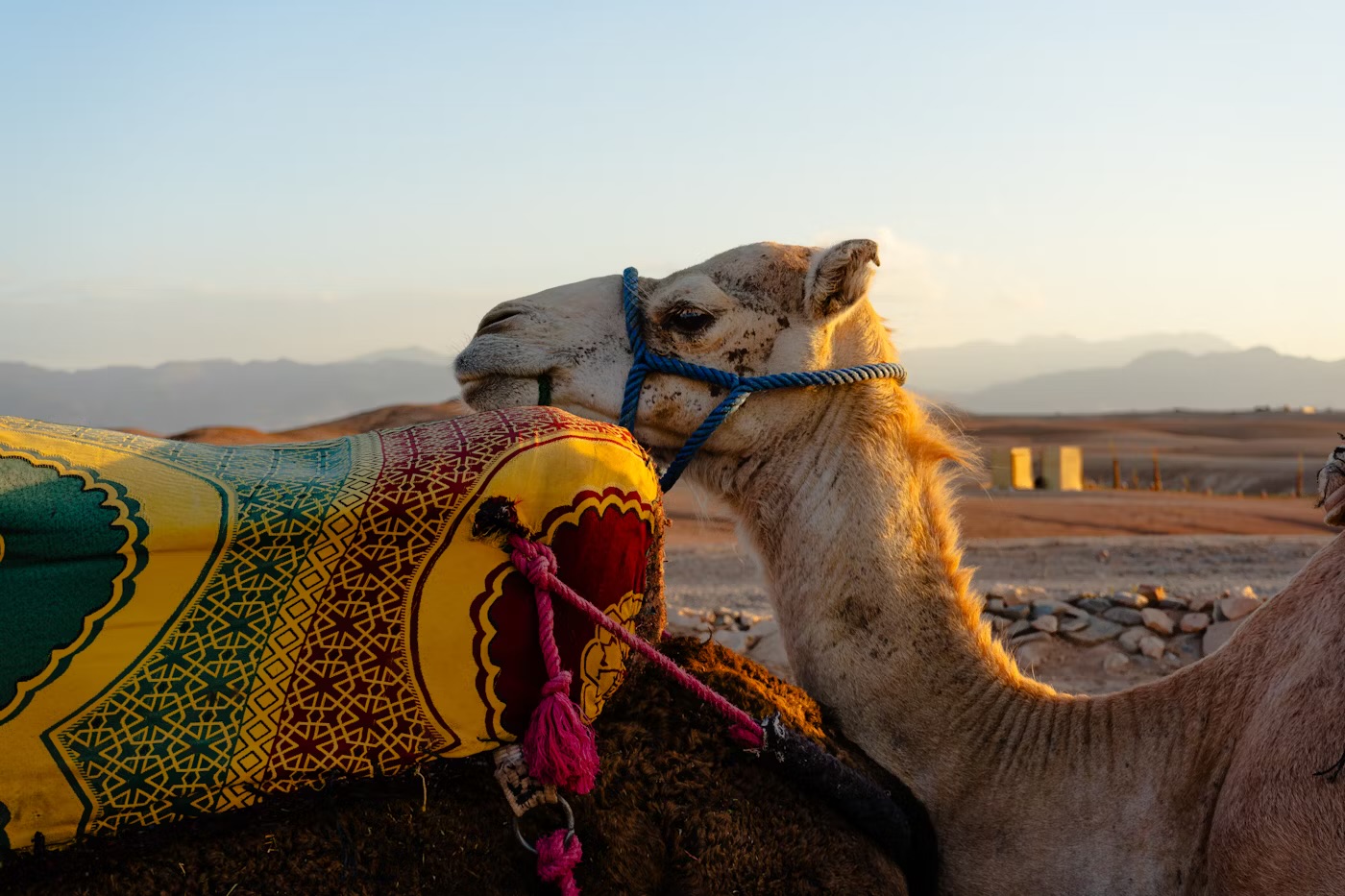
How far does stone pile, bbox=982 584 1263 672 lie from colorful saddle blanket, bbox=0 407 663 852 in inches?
216

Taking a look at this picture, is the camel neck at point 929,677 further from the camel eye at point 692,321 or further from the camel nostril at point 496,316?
the camel nostril at point 496,316

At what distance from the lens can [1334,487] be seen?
284 cm

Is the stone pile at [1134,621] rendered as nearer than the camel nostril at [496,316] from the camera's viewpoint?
No

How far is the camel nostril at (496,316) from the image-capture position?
10.9 feet

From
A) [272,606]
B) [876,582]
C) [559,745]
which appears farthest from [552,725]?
[876,582]

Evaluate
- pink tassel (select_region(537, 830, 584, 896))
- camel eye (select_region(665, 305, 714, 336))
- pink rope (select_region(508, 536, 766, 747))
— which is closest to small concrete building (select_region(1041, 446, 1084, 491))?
camel eye (select_region(665, 305, 714, 336))

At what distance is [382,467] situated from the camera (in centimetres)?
224

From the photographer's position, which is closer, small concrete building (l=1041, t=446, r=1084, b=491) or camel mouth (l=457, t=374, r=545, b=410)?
camel mouth (l=457, t=374, r=545, b=410)

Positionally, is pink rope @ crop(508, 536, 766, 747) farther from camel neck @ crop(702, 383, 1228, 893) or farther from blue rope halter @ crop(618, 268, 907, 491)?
blue rope halter @ crop(618, 268, 907, 491)

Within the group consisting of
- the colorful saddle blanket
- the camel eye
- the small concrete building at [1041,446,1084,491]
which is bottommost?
the small concrete building at [1041,446,1084,491]

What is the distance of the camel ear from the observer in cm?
314

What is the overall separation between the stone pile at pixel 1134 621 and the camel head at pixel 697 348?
4.47 meters

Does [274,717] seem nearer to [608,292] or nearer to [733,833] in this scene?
[733,833]

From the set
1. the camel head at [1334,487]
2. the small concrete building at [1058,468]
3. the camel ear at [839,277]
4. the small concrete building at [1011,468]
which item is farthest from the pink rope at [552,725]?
the small concrete building at [1058,468]
